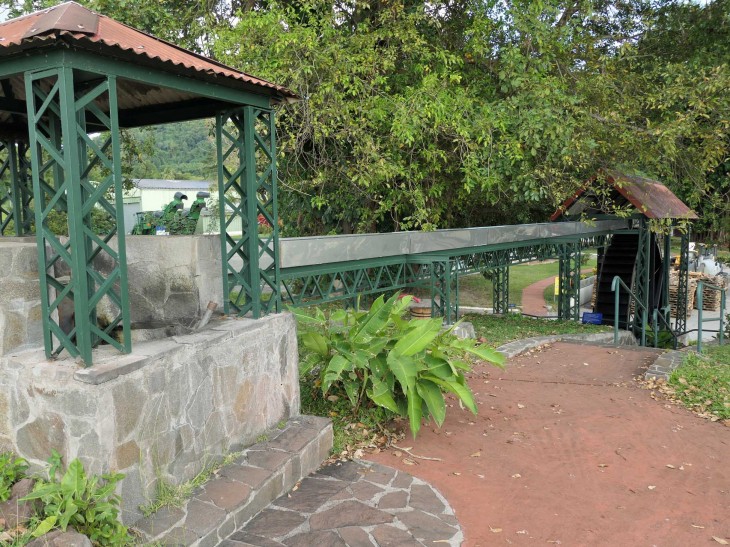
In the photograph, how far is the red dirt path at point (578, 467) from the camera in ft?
13.2

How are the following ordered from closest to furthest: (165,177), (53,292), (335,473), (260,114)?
(53,292) < (335,473) < (260,114) < (165,177)

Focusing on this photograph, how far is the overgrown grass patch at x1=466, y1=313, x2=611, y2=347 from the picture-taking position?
38.9 ft

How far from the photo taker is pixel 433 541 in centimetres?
381

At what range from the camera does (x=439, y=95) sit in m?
10.6

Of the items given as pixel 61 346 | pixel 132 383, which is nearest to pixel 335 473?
pixel 132 383

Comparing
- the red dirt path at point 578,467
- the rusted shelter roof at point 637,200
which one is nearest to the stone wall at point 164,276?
the red dirt path at point 578,467

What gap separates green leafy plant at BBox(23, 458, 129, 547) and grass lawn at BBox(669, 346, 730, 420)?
612cm

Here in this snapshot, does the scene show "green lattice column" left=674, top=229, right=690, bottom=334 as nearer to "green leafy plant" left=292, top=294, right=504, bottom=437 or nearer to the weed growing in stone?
"green leafy plant" left=292, top=294, right=504, bottom=437

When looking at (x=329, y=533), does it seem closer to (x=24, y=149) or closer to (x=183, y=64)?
(x=183, y=64)

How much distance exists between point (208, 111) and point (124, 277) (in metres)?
2.19

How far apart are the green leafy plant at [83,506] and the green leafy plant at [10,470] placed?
343 millimetres

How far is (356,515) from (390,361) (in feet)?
4.91

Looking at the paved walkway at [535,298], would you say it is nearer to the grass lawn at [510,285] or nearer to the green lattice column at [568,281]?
the grass lawn at [510,285]

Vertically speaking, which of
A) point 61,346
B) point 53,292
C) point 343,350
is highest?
point 53,292
